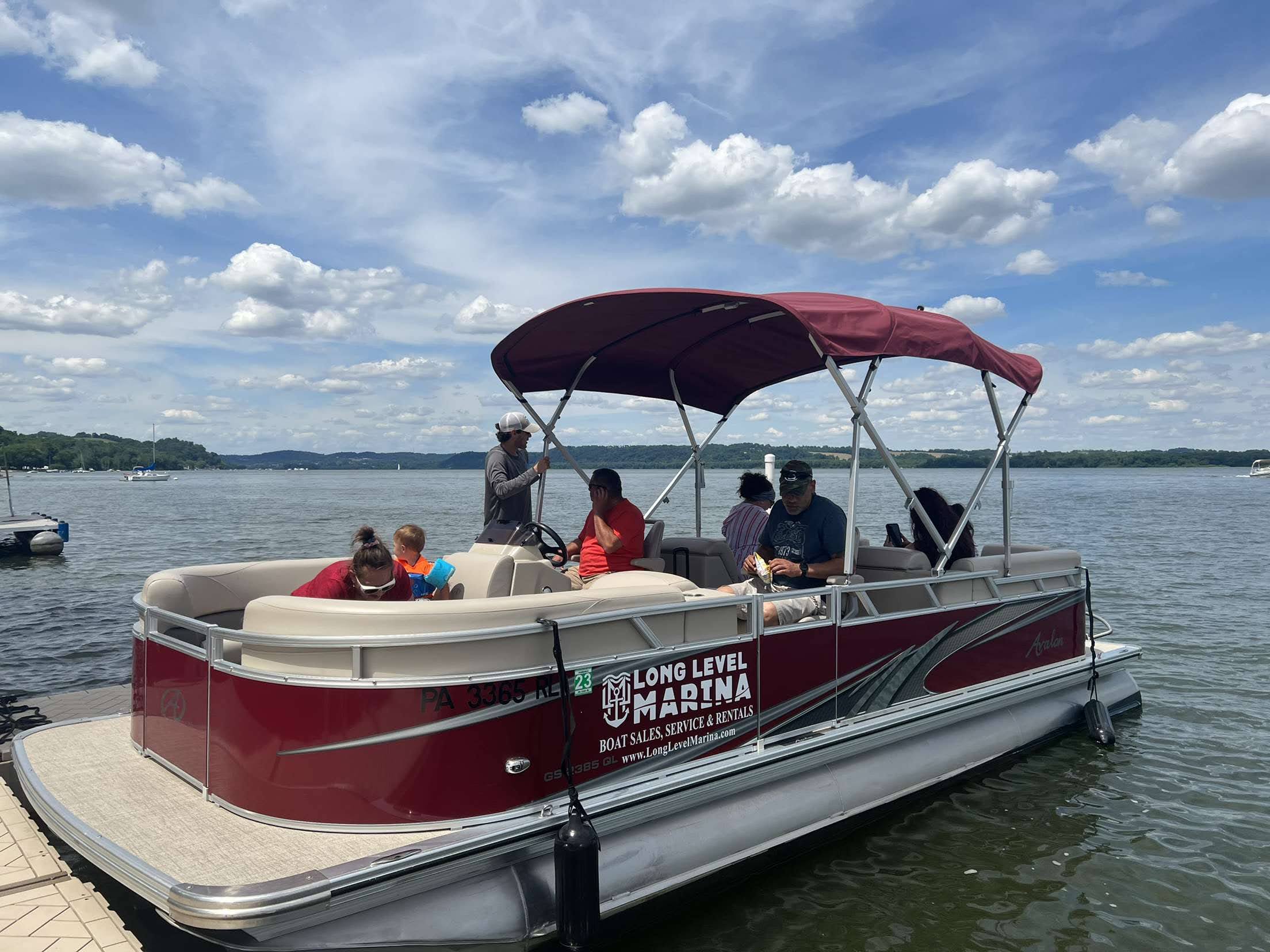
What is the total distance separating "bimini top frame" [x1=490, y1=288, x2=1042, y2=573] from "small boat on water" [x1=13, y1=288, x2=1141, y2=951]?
0.03 m

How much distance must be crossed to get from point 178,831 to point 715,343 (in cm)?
469

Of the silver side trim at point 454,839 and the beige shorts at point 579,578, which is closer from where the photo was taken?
the silver side trim at point 454,839

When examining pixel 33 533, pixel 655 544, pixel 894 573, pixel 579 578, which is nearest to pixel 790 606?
pixel 894 573

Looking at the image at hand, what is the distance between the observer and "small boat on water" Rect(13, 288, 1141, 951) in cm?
334

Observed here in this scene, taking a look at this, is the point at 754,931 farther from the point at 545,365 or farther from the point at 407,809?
the point at 545,365

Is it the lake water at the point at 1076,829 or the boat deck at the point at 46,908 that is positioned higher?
the boat deck at the point at 46,908

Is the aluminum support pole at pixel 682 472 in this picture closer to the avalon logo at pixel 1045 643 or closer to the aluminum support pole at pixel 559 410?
the aluminum support pole at pixel 559 410

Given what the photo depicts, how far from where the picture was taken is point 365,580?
13.7ft

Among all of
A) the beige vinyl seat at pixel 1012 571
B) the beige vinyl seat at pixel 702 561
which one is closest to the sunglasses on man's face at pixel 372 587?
the beige vinyl seat at pixel 702 561

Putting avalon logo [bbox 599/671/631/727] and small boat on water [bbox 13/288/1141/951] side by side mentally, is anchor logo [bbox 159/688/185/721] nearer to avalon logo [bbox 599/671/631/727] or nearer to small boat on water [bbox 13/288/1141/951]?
small boat on water [bbox 13/288/1141/951]

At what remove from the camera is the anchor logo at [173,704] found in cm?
405

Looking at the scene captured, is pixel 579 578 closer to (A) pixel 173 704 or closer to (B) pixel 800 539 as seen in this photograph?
(B) pixel 800 539

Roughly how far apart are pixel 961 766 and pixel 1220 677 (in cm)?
554

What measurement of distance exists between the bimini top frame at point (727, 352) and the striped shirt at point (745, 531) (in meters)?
0.78
